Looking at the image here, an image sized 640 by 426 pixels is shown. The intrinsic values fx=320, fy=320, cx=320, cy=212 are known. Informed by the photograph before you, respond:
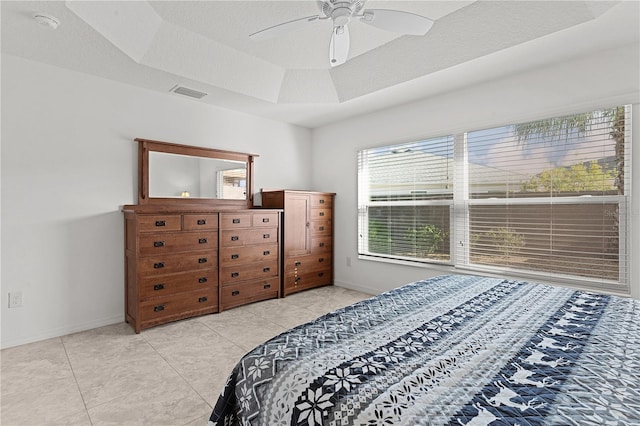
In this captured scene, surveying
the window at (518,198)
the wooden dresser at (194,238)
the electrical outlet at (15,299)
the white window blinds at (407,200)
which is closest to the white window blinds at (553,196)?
the window at (518,198)

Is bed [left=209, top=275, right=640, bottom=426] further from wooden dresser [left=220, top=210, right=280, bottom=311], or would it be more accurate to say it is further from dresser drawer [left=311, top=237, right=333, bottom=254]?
dresser drawer [left=311, top=237, right=333, bottom=254]

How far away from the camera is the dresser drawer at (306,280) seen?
428 cm

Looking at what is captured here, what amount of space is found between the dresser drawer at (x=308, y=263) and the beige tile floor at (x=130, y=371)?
914 millimetres

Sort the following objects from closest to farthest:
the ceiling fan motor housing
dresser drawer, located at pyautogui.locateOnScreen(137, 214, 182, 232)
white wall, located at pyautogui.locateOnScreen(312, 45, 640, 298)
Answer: the ceiling fan motor housing < white wall, located at pyautogui.locateOnScreen(312, 45, 640, 298) < dresser drawer, located at pyautogui.locateOnScreen(137, 214, 182, 232)

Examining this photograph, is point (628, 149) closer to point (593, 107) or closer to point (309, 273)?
point (593, 107)

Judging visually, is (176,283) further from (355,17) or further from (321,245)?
(355,17)

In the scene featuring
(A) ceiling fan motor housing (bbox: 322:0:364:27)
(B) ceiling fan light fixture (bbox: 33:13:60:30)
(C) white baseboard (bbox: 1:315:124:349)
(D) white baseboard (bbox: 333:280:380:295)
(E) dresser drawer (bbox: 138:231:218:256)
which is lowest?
(C) white baseboard (bbox: 1:315:124:349)

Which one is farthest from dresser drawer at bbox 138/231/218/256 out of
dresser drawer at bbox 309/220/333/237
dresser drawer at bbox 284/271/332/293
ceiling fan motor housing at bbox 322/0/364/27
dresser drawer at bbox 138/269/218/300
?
ceiling fan motor housing at bbox 322/0/364/27

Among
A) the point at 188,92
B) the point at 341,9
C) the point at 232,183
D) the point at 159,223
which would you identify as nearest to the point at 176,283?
the point at 159,223

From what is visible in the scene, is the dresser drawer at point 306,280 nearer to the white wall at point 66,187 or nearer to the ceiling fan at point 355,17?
the white wall at point 66,187

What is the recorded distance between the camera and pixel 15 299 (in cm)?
279

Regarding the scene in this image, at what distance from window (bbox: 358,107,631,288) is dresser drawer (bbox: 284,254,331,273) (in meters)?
0.89

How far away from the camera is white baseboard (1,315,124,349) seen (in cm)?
277

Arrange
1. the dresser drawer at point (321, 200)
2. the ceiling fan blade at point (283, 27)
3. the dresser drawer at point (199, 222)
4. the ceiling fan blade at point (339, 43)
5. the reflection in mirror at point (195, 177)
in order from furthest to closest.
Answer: the dresser drawer at point (321, 200)
the reflection in mirror at point (195, 177)
the dresser drawer at point (199, 222)
the ceiling fan blade at point (339, 43)
the ceiling fan blade at point (283, 27)
